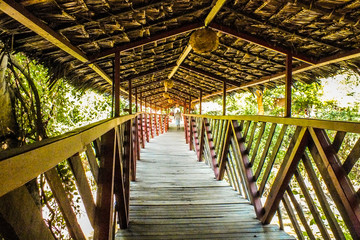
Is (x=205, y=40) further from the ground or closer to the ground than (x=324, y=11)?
closer to the ground

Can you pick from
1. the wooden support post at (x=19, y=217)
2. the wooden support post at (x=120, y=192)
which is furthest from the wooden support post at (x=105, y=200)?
the wooden support post at (x=19, y=217)

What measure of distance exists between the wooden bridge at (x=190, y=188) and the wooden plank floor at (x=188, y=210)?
1cm

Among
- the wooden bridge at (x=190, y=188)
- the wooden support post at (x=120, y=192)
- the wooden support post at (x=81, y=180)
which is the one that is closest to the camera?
the wooden bridge at (x=190, y=188)

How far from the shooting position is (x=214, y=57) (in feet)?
13.0

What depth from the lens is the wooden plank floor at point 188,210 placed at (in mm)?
2373

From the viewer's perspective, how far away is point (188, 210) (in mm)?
2926

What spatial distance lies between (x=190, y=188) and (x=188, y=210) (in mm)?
861

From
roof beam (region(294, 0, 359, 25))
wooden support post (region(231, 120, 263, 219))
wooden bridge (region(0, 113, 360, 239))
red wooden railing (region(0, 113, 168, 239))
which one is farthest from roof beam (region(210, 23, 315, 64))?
red wooden railing (region(0, 113, 168, 239))

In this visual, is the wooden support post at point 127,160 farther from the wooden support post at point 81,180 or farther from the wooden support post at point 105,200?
the wooden support post at point 81,180

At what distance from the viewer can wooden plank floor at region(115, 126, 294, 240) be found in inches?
93.4

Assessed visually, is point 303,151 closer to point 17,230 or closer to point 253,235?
point 253,235

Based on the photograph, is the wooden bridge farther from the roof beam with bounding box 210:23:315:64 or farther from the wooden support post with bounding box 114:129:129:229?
the roof beam with bounding box 210:23:315:64

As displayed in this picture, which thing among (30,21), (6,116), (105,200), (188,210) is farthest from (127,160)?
(30,21)

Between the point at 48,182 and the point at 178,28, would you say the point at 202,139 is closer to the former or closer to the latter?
the point at 178,28
